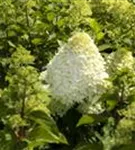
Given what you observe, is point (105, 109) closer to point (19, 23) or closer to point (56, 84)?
point (56, 84)

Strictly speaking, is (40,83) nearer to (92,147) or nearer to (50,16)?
(92,147)

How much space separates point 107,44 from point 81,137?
0.74 metres

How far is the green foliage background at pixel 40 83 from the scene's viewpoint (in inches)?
98.5

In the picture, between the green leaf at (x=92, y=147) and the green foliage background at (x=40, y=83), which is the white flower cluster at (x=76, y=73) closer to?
the green foliage background at (x=40, y=83)

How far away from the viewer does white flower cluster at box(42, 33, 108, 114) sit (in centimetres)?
289

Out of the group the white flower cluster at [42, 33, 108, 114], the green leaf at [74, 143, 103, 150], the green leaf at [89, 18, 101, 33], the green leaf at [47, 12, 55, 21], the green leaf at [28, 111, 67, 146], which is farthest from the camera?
the green leaf at [47, 12, 55, 21]

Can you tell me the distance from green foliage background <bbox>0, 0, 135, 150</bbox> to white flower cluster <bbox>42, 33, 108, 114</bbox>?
7cm

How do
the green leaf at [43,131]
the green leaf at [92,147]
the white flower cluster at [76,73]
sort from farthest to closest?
the white flower cluster at [76,73]
the green leaf at [92,147]
the green leaf at [43,131]

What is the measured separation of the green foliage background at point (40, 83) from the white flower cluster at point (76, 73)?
0.23 feet

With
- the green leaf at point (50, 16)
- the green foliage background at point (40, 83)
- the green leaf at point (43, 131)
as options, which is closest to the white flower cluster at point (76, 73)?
the green foliage background at point (40, 83)

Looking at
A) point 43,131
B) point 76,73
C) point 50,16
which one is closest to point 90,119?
point 43,131

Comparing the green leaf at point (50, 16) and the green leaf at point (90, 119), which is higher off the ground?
the green leaf at point (50, 16)

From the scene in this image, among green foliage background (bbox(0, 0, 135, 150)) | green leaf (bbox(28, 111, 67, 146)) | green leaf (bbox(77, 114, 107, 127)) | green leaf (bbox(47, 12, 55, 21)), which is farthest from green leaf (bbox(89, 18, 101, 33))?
green leaf (bbox(28, 111, 67, 146))

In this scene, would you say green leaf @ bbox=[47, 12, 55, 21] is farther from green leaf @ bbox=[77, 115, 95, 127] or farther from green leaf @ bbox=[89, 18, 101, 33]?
green leaf @ bbox=[77, 115, 95, 127]
